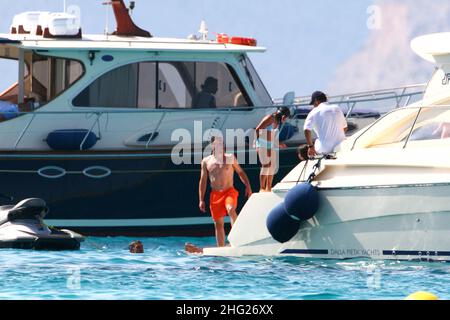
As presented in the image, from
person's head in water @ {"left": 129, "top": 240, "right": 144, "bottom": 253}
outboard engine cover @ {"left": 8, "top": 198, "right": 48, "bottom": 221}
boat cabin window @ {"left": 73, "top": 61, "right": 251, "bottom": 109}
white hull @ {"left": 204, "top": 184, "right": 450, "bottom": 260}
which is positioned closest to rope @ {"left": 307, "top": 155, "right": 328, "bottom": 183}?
white hull @ {"left": 204, "top": 184, "right": 450, "bottom": 260}

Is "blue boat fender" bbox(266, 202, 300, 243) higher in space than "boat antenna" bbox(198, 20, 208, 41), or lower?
lower

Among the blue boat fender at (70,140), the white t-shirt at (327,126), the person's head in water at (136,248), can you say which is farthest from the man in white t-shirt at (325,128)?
the blue boat fender at (70,140)

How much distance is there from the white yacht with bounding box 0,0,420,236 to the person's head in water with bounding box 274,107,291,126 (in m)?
0.42

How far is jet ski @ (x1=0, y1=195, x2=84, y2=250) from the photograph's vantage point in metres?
16.4

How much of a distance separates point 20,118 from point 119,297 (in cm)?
679

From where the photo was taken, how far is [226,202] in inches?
657

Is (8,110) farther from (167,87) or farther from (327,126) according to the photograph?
(327,126)

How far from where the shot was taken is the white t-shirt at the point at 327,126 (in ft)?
49.4

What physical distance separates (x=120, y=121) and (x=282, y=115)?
2.39 meters

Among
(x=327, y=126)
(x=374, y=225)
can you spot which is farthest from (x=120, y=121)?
(x=374, y=225)

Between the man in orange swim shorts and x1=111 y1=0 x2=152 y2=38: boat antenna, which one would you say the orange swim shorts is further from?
x1=111 y1=0 x2=152 y2=38: boat antenna

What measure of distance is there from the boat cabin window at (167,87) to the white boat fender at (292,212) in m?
5.07
